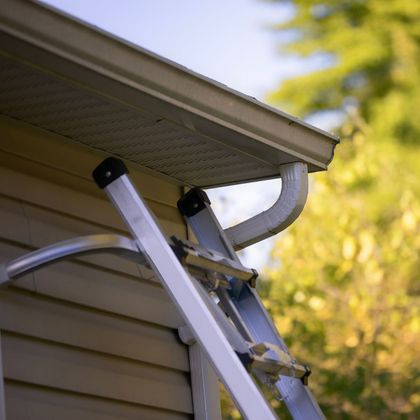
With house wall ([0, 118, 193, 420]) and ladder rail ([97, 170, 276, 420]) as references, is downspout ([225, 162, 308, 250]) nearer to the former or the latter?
house wall ([0, 118, 193, 420])

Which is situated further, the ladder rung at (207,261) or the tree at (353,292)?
the tree at (353,292)

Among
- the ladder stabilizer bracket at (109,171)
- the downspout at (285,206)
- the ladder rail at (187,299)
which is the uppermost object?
the downspout at (285,206)

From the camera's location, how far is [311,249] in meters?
10.9

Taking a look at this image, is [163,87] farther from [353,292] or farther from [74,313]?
[353,292]

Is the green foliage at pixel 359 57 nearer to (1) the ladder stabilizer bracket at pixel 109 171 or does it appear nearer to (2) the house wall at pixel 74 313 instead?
(2) the house wall at pixel 74 313

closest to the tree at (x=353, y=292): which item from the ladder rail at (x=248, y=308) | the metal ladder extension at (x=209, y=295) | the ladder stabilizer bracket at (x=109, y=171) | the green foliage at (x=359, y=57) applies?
the green foliage at (x=359, y=57)

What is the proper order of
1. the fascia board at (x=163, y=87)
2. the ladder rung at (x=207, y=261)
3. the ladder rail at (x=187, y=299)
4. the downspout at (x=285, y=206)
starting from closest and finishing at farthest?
the fascia board at (x=163, y=87) → the ladder rail at (x=187, y=299) → the ladder rung at (x=207, y=261) → the downspout at (x=285, y=206)

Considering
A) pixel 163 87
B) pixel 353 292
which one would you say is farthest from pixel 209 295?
pixel 353 292

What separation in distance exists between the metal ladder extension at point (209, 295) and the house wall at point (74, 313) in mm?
234

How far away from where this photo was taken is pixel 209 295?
3.33 metres

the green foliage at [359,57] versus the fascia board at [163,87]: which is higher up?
the green foliage at [359,57]

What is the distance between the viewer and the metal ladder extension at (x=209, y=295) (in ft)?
9.80

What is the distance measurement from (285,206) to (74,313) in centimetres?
74

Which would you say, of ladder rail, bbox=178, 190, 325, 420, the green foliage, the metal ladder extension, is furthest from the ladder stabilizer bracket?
the green foliage
